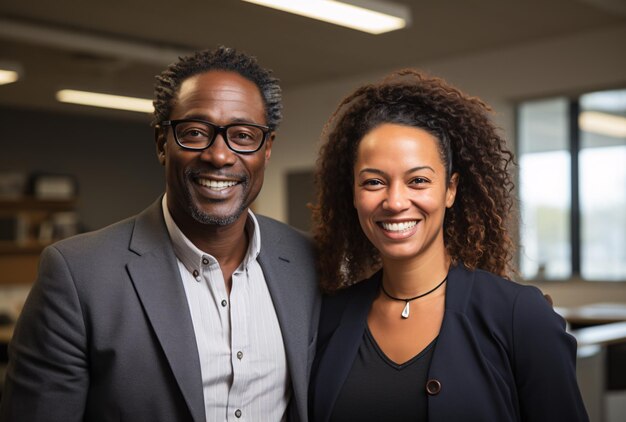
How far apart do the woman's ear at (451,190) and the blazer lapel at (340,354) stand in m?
0.31

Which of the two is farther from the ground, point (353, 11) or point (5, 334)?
point (353, 11)

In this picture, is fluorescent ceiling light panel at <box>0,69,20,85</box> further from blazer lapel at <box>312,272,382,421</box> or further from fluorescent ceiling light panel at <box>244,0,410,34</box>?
Answer: blazer lapel at <box>312,272,382,421</box>

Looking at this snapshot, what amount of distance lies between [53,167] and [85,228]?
2.81 feet

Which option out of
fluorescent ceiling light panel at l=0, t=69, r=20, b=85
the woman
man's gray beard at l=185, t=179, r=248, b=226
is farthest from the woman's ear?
fluorescent ceiling light panel at l=0, t=69, r=20, b=85

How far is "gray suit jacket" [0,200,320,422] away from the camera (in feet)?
5.05

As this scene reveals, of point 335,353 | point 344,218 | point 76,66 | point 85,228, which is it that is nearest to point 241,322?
point 335,353

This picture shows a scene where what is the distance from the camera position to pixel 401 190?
66.9 inches

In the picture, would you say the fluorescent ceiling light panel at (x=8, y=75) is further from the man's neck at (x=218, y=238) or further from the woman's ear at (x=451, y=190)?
the woman's ear at (x=451, y=190)

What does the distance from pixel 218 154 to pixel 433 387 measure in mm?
747

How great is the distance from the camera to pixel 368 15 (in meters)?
4.29

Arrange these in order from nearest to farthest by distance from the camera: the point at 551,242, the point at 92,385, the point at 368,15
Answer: the point at 92,385
the point at 368,15
the point at 551,242

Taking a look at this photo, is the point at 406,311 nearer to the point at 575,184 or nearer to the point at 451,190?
the point at 451,190

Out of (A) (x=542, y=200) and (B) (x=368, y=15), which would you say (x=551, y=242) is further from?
(B) (x=368, y=15)

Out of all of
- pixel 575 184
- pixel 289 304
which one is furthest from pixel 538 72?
pixel 289 304
